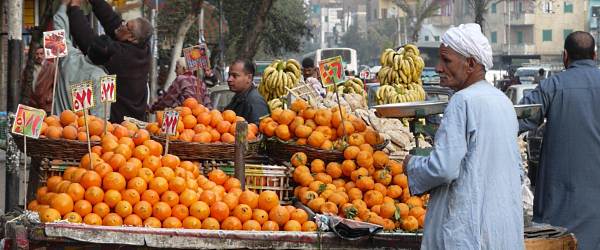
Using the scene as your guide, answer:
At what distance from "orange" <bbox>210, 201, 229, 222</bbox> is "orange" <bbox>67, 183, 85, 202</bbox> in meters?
0.73

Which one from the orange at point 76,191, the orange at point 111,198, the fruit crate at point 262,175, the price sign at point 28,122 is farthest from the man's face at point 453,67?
the price sign at point 28,122

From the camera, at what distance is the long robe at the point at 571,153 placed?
6.48 m

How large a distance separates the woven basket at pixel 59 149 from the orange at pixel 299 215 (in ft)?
4.75

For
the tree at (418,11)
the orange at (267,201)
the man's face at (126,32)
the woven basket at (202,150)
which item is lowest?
the orange at (267,201)

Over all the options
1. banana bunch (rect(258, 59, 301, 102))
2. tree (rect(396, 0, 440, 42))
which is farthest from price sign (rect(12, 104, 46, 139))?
tree (rect(396, 0, 440, 42))

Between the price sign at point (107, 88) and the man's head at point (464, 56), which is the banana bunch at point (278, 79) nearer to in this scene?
the price sign at point (107, 88)

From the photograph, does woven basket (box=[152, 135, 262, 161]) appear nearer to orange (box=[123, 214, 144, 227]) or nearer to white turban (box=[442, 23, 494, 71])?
orange (box=[123, 214, 144, 227])

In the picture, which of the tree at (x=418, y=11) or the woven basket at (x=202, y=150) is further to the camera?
the tree at (x=418, y=11)

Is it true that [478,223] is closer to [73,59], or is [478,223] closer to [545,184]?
[545,184]

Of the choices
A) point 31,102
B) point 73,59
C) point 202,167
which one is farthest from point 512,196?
point 31,102

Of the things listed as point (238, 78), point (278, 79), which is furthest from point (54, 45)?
point (278, 79)

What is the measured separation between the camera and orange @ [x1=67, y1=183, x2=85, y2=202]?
6.03 meters

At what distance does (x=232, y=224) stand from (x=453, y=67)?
6.48 feet

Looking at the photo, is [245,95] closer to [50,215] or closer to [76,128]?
[76,128]
